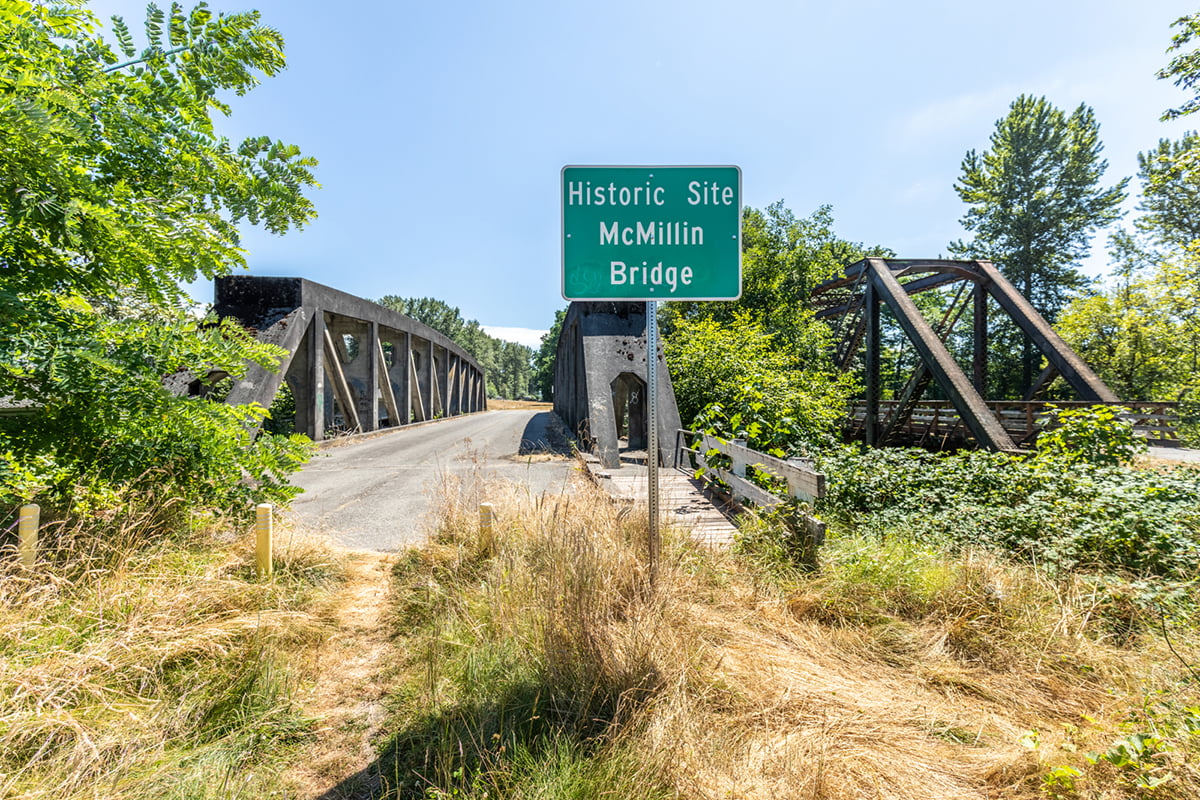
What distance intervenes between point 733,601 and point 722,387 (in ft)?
27.3

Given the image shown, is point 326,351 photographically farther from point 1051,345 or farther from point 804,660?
point 1051,345

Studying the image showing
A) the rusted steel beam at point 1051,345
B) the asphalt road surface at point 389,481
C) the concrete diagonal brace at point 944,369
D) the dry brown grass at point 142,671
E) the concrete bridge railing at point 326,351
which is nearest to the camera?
the dry brown grass at point 142,671

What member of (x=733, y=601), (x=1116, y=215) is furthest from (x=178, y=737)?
(x=1116, y=215)

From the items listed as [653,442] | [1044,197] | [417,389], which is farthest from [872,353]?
[1044,197]

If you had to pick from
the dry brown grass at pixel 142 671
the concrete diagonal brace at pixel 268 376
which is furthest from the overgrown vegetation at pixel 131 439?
the concrete diagonal brace at pixel 268 376

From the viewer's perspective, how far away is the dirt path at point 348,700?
84.7 inches

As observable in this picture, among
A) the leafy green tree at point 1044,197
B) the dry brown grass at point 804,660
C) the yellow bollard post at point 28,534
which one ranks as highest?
the leafy green tree at point 1044,197

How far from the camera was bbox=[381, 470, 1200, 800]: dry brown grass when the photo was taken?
6.79 ft

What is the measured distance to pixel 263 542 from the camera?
3.77 m

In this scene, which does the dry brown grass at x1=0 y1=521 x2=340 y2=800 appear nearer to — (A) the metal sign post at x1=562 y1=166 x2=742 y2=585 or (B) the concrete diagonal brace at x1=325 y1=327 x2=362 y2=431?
(A) the metal sign post at x1=562 y1=166 x2=742 y2=585

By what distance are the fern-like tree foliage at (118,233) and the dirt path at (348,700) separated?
1259mm

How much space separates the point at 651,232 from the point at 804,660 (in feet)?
8.78

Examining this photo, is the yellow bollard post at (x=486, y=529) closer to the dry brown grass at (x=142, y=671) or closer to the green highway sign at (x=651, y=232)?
the dry brown grass at (x=142, y=671)

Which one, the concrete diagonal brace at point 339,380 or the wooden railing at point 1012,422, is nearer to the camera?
the wooden railing at point 1012,422
